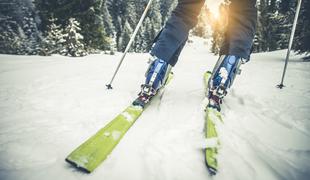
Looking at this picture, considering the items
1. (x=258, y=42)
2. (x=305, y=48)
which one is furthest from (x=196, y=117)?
(x=258, y=42)

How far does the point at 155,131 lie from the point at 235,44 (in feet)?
4.37

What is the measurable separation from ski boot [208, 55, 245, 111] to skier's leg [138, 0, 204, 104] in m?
0.54

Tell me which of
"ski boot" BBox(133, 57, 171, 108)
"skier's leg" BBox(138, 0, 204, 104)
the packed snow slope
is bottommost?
the packed snow slope

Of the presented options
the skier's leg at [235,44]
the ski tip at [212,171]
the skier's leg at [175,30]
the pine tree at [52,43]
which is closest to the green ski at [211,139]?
the ski tip at [212,171]

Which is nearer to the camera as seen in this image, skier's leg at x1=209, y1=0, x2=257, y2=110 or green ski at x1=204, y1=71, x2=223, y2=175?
green ski at x1=204, y1=71, x2=223, y2=175

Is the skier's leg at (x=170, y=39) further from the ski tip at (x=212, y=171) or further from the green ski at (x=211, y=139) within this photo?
the ski tip at (x=212, y=171)

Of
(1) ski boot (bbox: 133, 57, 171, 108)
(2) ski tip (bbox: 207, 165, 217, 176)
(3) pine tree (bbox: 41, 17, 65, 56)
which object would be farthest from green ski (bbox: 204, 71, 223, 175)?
(3) pine tree (bbox: 41, 17, 65, 56)

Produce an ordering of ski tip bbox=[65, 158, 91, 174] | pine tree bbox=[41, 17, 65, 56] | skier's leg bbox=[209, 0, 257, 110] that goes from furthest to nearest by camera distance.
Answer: pine tree bbox=[41, 17, 65, 56]
skier's leg bbox=[209, 0, 257, 110]
ski tip bbox=[65, 158, 91, 174]

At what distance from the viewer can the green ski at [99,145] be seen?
1472mm

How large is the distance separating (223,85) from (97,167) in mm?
1604

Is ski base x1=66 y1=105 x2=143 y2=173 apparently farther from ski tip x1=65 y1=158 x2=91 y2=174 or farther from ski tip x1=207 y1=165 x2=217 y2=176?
ski tip x1=207 y1=165 x2=217 y2=176

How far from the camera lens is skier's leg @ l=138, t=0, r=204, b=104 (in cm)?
252

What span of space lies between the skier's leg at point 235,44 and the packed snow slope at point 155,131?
284 millimetres

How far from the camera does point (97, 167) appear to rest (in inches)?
59.6
